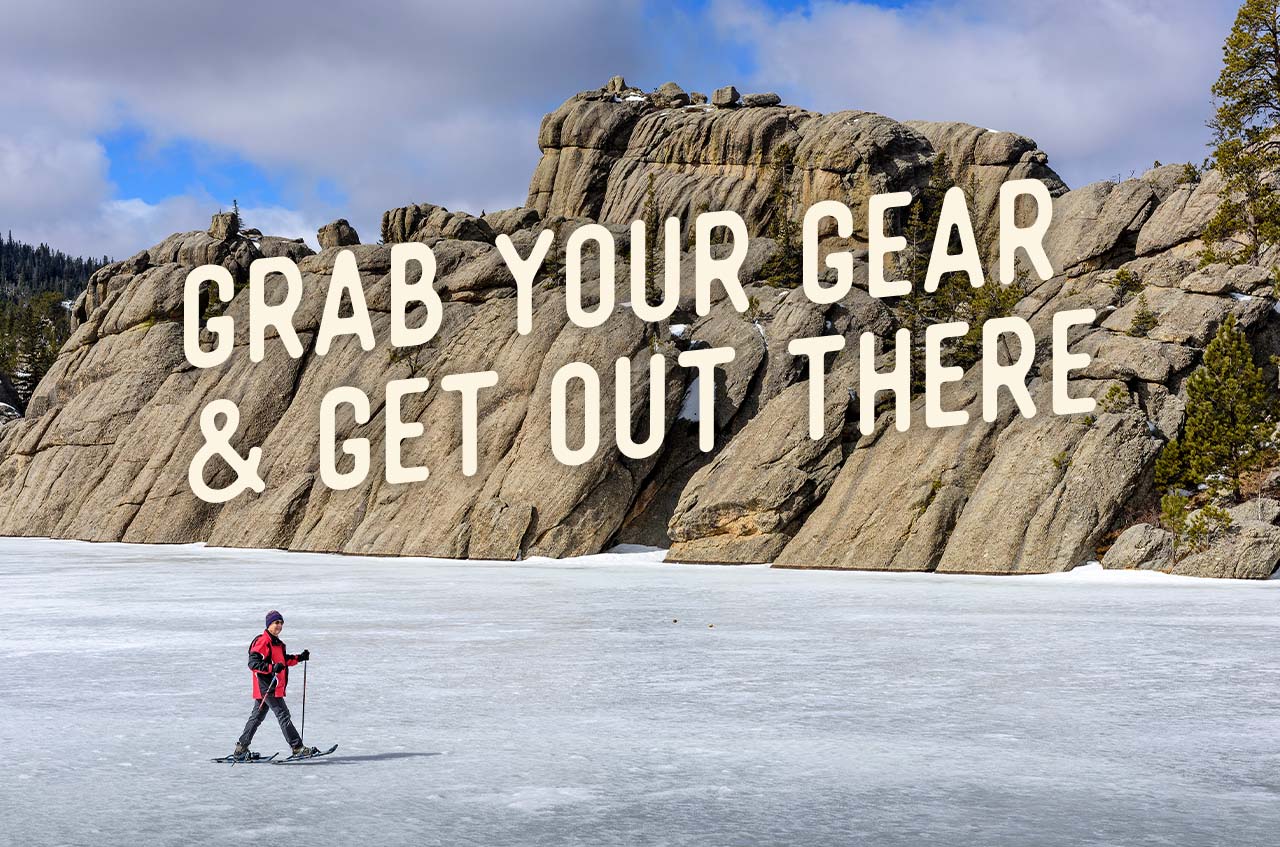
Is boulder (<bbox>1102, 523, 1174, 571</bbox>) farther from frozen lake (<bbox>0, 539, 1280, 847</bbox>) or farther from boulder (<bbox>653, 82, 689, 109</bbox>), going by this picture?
boulder (<bbox>653, 82, 689, 109</bbox>)

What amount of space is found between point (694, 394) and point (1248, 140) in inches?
1159

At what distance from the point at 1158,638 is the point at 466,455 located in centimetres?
4053

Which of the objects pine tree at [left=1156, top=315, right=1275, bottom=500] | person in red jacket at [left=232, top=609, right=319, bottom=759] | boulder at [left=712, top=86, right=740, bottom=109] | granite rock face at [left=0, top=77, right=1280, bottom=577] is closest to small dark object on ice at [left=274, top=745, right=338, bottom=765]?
person in red jacket at [left=232, top=609, right=319, bottom=759]

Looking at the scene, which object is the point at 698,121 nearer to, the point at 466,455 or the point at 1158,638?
the point at 466,455

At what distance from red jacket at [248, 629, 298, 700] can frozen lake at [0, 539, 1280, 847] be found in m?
0.90

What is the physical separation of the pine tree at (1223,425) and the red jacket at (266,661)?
38.4 metres

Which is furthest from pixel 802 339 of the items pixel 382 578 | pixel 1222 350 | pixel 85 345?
pixel 85 345

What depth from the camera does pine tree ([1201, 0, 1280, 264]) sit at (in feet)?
176

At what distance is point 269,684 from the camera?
1302 centimetres

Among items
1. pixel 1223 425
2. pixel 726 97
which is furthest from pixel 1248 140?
pixel 726 97

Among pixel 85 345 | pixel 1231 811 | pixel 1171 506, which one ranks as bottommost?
pixel 1231 811

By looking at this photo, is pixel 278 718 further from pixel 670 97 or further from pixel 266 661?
pixel 670 97

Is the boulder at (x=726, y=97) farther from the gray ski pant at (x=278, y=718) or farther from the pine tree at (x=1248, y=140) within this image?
the gray ski pant at (x=278, y=718)

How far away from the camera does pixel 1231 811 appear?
11000 mm
